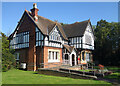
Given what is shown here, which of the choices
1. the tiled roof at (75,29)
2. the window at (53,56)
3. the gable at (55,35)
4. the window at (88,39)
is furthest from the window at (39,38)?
the window at (88,39)

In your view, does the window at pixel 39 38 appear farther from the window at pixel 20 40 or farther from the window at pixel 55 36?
the window at pixel 20 40

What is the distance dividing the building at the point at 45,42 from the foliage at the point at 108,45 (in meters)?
4.28

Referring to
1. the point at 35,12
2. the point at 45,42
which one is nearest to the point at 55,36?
the point at 45,42

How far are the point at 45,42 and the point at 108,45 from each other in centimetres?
1673

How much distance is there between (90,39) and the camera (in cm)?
2980

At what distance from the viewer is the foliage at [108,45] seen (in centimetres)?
3072

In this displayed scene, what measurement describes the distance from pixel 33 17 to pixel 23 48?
610cm

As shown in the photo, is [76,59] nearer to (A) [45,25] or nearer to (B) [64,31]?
(B) [64,31]

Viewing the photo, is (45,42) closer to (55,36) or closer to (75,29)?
(55,36)

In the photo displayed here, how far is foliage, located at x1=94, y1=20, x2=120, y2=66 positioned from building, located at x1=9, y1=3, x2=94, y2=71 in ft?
14.1

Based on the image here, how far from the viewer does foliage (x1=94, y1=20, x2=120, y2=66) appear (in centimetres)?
3072

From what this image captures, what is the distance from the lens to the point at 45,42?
21797 mm

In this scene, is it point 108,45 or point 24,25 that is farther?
point 108,45

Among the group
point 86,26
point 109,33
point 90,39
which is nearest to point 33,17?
point 86,26
